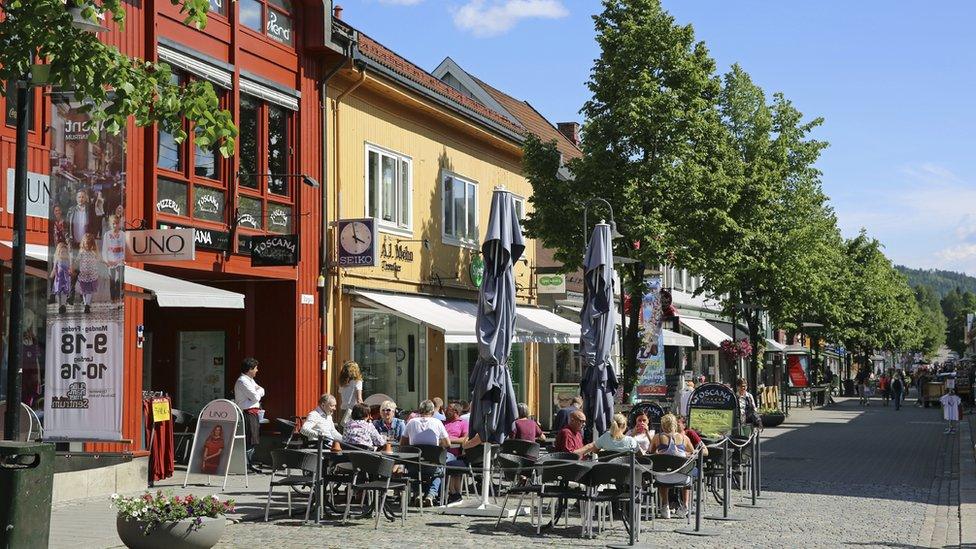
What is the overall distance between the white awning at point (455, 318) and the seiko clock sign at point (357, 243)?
1.15m

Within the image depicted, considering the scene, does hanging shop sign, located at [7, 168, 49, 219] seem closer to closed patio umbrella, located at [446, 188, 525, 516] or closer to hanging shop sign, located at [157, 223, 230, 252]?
hanging shop sign, located at [157, 223, 230, 252]

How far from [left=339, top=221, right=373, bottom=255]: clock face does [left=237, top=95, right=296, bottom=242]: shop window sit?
42.7 inches

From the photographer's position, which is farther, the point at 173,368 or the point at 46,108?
the point at 173,368

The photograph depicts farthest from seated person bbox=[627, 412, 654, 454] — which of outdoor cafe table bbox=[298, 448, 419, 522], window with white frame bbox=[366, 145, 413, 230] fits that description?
window with white frame bbox=[366, 145, 413, 230]

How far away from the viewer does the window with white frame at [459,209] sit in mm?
26219

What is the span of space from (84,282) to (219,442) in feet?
9.34

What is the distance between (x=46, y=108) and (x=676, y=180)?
14.5m

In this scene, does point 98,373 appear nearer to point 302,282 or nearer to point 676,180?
point 302,282

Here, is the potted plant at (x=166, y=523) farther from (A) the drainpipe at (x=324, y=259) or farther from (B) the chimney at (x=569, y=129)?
(B) the chimney at (x=569, y=129)

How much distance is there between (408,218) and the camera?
24.2 meters

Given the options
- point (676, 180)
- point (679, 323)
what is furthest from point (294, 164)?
point (679, 323)

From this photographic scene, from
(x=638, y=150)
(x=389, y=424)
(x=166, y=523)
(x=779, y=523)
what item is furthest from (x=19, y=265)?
(x=638, y=150)

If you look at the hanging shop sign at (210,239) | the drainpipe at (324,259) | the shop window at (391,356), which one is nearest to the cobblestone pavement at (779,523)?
the hanging shop sign at (210,239)

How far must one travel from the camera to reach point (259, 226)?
19.3 m
